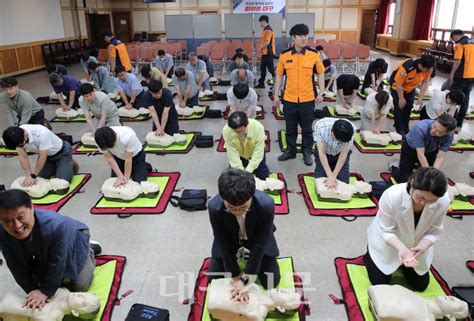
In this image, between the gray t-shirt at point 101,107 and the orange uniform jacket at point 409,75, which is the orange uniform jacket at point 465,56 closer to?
the orange uniform jacket at point 409,75

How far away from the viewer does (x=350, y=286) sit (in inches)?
80.4

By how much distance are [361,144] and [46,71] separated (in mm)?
9529

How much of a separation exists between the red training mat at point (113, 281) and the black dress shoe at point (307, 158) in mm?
2158

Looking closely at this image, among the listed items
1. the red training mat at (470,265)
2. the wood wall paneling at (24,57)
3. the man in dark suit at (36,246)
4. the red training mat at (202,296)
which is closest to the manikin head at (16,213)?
the man in dark suit at (36,246)

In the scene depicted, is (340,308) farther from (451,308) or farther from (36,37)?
(36,37)

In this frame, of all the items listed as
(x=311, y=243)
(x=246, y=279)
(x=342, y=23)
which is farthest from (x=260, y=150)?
(x=342, y=23)

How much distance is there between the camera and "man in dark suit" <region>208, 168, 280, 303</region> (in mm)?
1503

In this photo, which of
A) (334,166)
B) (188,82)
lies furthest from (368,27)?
(334,166)

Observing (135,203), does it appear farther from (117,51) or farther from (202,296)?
(117,51)

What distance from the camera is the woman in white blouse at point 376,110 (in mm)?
3992

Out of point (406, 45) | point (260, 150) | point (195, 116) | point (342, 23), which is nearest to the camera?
point (260, 150)

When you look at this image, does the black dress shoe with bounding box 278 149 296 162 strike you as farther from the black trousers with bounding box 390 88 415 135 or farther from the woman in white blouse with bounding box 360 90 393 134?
the black trousers with bounding box 390 88 415 135

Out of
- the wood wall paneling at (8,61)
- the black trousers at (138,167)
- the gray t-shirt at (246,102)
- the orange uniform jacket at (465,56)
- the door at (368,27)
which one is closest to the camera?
the black trousers at (138,167)

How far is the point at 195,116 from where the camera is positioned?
5.52 m
